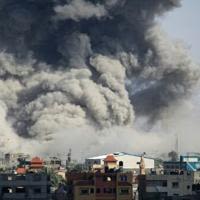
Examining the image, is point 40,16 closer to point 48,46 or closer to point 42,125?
point 48,46

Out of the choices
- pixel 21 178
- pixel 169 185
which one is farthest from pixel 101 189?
pixel 169 185

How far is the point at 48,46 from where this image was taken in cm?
12744

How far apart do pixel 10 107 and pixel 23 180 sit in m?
50.4

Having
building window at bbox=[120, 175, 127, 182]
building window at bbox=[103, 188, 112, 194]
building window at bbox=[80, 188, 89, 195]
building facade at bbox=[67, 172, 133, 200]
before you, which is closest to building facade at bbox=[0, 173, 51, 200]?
building facade at bbox=[67, 172, 133, 200]

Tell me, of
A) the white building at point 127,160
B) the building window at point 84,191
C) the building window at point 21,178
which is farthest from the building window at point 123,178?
the white building at point 127,160

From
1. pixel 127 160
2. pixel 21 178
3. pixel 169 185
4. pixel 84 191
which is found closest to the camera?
pixel 84 191

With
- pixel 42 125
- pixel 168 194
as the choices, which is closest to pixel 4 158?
pixel 42 125

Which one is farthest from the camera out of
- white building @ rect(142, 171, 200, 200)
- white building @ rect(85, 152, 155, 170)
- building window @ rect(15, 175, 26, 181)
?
white building @ rect(85, 152, 155, 170)

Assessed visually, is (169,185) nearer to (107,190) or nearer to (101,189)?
(107,190)

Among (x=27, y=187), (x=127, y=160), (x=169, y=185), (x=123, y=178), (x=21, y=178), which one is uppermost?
(x=127, y=160)

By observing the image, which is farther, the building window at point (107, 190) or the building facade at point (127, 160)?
the building facade at point (127, 160)

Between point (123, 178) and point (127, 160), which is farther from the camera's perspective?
point (127, 160)

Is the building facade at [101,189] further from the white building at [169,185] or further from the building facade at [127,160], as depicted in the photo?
the building facade at [127,160]

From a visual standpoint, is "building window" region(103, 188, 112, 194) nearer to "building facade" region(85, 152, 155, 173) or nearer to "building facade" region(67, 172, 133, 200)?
"building facade" region(67, 172, 133, 200)
